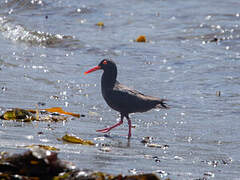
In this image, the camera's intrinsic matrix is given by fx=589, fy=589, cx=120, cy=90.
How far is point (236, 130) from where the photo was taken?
290 inches

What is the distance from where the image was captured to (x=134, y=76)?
10.9 metres

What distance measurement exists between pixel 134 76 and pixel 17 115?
498 centimetres

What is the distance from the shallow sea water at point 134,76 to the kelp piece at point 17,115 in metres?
0.10

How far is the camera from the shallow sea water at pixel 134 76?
5.36 meters

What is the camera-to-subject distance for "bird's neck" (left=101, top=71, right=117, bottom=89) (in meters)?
7.11

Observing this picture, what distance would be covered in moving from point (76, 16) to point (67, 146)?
38.5 ft

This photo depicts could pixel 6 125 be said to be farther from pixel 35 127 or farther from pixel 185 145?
pixel 185 145

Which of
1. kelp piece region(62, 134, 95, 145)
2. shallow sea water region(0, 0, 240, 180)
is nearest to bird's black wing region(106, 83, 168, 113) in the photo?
shallow sea water region(0, 0, 240, 180)

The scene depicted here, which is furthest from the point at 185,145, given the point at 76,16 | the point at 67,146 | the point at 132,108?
the point at 76,16

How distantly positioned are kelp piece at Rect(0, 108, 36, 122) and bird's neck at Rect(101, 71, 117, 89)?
4.00 feet

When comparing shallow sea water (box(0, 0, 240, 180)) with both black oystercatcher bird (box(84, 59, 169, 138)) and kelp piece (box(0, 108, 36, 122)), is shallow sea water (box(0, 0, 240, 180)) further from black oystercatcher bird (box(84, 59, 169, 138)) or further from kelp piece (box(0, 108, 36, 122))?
black oystercatcher bird (box(84, 59, 169, 138))

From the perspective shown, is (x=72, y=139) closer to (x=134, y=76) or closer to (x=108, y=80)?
(x=108, y=80)

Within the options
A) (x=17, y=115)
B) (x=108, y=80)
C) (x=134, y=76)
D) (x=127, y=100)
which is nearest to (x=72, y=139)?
(x=17, y=115)

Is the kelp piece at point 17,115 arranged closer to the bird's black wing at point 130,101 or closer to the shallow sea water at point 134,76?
the shallow sea water at point 134,76
